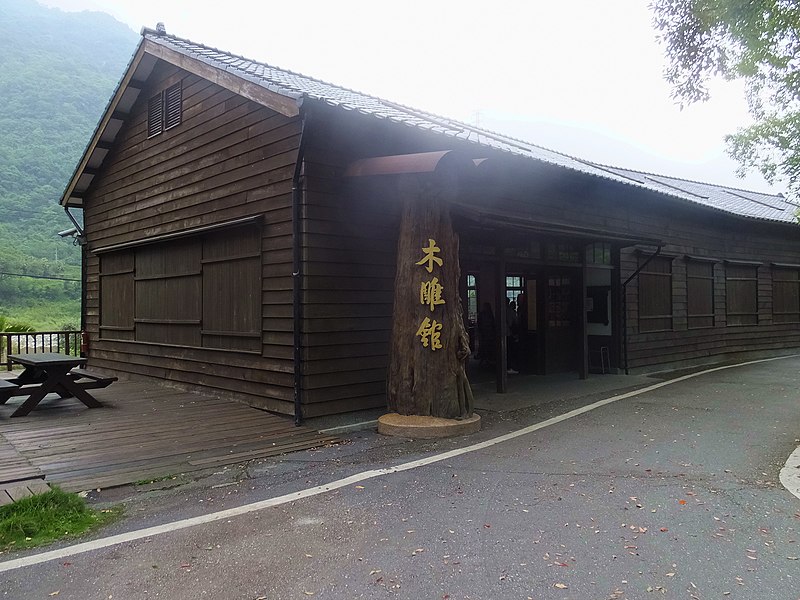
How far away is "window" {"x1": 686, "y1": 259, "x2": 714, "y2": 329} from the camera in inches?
555

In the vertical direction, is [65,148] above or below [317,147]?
above

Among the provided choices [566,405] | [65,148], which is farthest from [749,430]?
[65,148]

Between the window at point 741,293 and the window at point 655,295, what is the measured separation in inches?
113

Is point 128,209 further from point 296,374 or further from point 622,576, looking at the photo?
point 622,576

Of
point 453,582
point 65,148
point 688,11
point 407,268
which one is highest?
point 65,148

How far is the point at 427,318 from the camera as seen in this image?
6922 millimetres

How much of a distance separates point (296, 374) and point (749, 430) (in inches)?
213

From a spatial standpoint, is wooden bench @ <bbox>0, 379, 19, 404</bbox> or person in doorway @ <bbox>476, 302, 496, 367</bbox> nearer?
wooden bench @ <bbox>0, 379, 19, 404</bbox>

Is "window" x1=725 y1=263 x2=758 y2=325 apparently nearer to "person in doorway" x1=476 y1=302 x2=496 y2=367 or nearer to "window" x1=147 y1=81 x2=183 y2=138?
"person in doorway" x1=476 y1=302 x2=496 y2=367

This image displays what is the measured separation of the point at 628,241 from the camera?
10.7 m

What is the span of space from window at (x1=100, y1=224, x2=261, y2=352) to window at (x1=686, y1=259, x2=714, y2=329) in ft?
34.8

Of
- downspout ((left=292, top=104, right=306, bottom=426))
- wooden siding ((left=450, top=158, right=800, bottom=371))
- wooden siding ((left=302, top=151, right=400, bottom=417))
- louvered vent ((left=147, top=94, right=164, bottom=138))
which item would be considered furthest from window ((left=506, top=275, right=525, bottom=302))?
louvered vent ((left=147, top=94, right=164, bottom=138))

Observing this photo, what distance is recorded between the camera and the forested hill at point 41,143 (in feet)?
114

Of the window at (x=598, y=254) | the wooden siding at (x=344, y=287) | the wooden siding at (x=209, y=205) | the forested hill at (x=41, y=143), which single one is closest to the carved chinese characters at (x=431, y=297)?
the wooden siding at (x=344, y=287)
